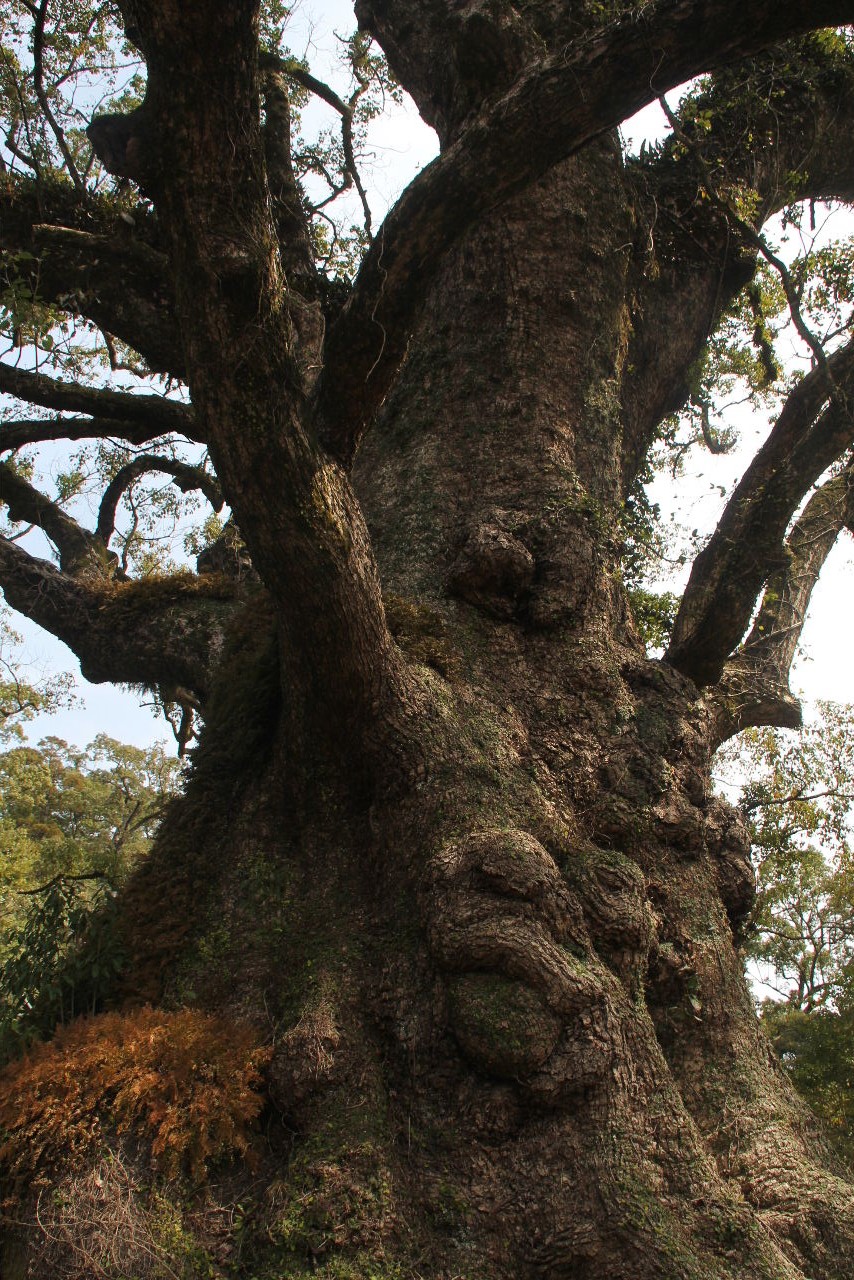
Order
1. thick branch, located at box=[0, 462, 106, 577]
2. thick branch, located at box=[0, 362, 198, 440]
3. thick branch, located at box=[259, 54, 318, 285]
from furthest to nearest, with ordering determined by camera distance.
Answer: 1. thick branch, located at box=[0, 462, 106, 577]
2. thick branch, located at box=[259, 54, 318, 285]
3. thick branch, located at box=[0, 362, 198, 440]

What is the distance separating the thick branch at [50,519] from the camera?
6.43 meters

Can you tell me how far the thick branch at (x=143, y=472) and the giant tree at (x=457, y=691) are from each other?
1832 mm

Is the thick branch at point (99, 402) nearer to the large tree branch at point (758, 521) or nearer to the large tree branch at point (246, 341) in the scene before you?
the large tree branch at point (246, 341)

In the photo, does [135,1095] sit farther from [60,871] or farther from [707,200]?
[707,200]

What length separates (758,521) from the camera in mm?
5168

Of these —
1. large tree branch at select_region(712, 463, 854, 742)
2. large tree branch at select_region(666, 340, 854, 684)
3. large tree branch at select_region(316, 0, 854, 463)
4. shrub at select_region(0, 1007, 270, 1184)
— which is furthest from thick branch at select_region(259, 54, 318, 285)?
shrub at select_region(0, 1007, 270, 1184)

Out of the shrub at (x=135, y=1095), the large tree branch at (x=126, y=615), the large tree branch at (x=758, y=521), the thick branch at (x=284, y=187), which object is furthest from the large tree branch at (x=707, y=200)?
the shrub at (x=135, y=1095)

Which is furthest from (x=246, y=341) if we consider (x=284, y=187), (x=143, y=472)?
(x=143, y=472)

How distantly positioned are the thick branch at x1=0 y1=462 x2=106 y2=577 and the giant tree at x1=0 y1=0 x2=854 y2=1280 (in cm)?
63

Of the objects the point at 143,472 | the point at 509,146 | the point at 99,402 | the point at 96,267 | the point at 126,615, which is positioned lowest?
the point at 126,615

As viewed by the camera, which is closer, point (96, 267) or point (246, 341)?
point (246, 341)

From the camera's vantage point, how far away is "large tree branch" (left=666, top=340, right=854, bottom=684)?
4.98 metres

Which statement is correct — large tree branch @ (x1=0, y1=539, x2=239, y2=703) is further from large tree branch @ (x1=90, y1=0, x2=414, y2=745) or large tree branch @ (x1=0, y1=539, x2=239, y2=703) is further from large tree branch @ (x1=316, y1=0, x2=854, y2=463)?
large tree branch @ (x1=316, y1=0, x2=854, y2=463)

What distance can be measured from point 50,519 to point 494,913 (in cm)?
509
